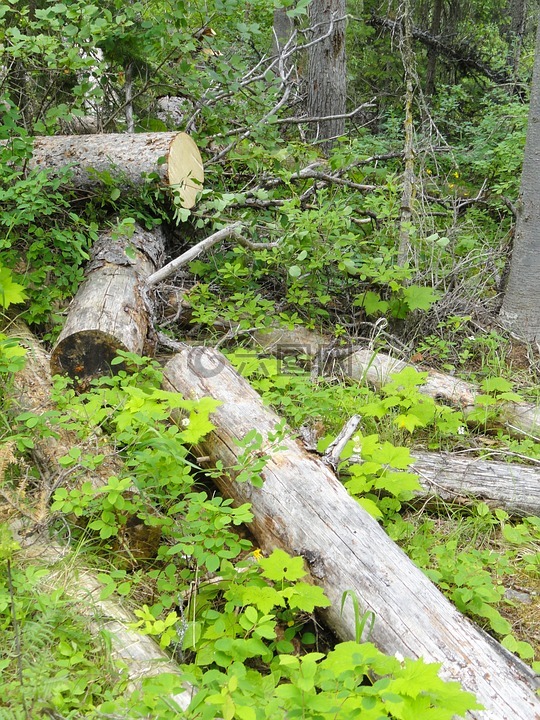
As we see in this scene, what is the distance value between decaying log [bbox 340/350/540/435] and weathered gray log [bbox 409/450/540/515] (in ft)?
1.68

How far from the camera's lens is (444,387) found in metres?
4.21

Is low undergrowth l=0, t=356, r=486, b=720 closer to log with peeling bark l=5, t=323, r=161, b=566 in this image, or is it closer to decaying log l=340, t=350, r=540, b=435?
log with peeling bark l=5, t=323, r=161, b=566

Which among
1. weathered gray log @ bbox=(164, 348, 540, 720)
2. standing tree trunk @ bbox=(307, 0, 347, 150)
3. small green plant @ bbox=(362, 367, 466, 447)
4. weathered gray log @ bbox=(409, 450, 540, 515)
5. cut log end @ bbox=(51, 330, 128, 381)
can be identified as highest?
standing tree trunk @ bbox=(307, 0, 347, 150)

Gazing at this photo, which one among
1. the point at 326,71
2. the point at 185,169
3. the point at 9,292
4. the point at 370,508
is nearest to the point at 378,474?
the point at 370,508

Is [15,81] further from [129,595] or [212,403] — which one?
[129,595]

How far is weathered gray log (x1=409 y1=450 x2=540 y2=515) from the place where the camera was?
10.8 feet

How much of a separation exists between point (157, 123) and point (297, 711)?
5150 millimetres

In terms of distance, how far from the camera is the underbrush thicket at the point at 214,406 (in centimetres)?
197

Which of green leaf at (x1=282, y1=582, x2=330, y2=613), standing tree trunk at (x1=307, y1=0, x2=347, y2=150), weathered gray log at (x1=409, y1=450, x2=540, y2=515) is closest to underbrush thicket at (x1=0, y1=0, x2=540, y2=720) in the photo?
green leaf at (x1=282, y1=582, x2=330, y2=613)

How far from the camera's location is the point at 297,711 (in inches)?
67.2

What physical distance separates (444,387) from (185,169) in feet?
8.33

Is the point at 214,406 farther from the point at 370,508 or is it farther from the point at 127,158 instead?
the point at 127,158

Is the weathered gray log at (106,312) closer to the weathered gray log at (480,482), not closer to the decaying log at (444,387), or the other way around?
the decaying log at (444,387)

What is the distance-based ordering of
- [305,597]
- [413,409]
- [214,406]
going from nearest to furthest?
[305,597], [214,406], [413,409]
